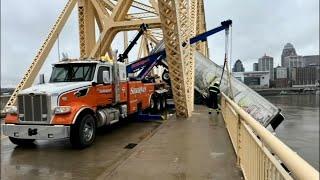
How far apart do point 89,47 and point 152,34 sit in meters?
16.1

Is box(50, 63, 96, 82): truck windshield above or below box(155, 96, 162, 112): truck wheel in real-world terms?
above

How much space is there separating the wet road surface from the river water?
5777 millimetres

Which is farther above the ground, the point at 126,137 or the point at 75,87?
the point at 75,87

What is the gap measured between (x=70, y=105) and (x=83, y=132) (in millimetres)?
777

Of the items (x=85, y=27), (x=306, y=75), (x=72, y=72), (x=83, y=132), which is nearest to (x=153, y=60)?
(x=85, y=27)

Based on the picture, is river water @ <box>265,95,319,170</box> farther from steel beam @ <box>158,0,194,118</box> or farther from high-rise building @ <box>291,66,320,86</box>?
steel beam @ <box>158,0,194,118</box>

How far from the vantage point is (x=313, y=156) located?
43.4ft

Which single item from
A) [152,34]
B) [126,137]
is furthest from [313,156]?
[152,34]

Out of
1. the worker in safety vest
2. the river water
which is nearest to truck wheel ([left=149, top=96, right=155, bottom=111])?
the worker in safety vest

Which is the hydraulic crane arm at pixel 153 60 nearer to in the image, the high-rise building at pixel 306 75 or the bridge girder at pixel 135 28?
the bridge girder at pixel 135 28

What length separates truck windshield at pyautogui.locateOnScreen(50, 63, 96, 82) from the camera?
11.5 m

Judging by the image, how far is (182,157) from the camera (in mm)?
8219

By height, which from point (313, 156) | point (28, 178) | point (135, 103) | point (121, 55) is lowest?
point (313, 156)

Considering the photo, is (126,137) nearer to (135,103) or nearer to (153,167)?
(135,103)
